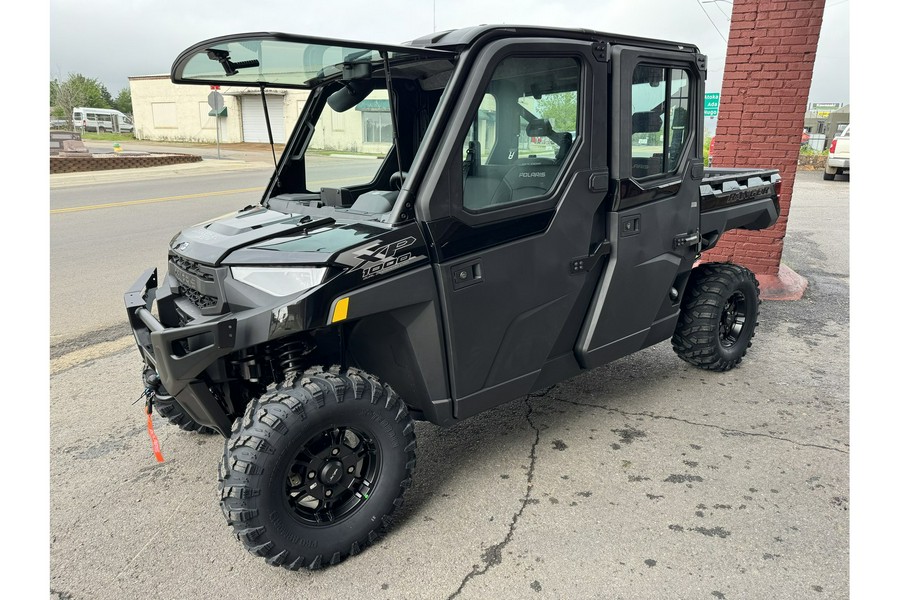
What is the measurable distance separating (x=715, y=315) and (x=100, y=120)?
63536 millimetres

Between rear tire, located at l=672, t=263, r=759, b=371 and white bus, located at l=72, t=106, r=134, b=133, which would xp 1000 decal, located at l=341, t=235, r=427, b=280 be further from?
white bus, located at l=72, t=106, r=134, b=133

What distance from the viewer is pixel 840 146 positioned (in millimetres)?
19219

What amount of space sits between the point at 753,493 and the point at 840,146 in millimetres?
19816

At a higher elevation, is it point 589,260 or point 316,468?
point 589,260

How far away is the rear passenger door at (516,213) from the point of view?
112 inches

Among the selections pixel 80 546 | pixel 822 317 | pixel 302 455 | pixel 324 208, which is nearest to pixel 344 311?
pixel 302 455

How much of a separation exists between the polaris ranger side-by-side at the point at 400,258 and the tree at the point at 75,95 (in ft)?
156

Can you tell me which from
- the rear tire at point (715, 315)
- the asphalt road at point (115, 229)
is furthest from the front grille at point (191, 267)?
the rear tire at point (715, 315)

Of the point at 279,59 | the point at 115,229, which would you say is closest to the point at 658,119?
the point at 279,59

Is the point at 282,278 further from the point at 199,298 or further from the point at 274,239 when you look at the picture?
the point at 199,298

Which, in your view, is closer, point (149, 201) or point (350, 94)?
point (350, 94)

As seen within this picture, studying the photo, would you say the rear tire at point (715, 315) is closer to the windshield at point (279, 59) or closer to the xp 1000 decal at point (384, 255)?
the xp 1000 decal at point (384, 255)

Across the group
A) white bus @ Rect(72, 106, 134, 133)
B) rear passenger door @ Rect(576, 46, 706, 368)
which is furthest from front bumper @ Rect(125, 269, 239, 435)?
white bus @ Rect(72, 106, 134, 133)

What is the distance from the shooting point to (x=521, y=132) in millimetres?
3133
